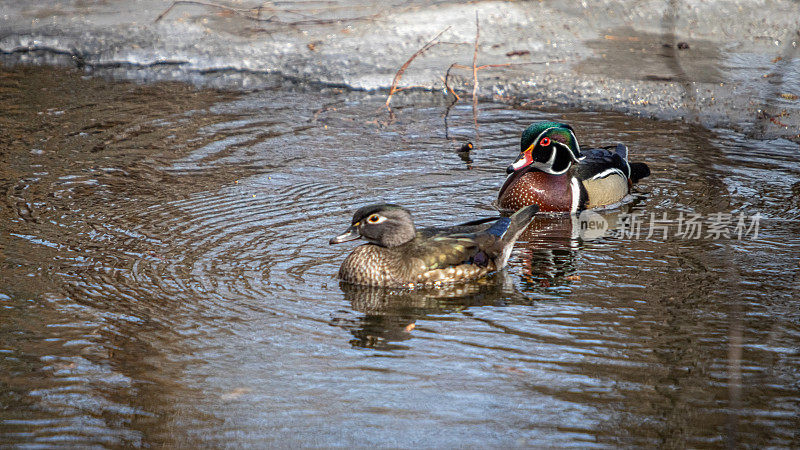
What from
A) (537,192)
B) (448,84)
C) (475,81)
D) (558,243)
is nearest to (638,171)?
(537,192)

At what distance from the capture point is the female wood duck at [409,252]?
256 inches

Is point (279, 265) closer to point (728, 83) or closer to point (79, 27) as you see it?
point (728, 83)

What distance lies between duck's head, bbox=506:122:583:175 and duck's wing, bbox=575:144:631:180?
12 cm

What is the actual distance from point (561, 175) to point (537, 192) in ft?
1.23

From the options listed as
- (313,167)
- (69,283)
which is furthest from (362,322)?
(313,167)

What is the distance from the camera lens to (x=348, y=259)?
21.7 feet

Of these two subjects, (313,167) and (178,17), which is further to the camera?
(178,17)

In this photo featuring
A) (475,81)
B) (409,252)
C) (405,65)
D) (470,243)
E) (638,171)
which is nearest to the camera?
(409,252)

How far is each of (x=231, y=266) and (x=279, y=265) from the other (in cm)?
35

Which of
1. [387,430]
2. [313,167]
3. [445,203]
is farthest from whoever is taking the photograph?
[313,167]

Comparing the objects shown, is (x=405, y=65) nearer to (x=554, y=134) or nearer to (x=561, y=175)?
(x=554, y=134)

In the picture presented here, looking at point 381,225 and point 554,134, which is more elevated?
point 554,134

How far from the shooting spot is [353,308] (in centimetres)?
609

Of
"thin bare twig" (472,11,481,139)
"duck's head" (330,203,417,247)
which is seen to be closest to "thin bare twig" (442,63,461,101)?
"thin bare twig" (472,11,481,139)
